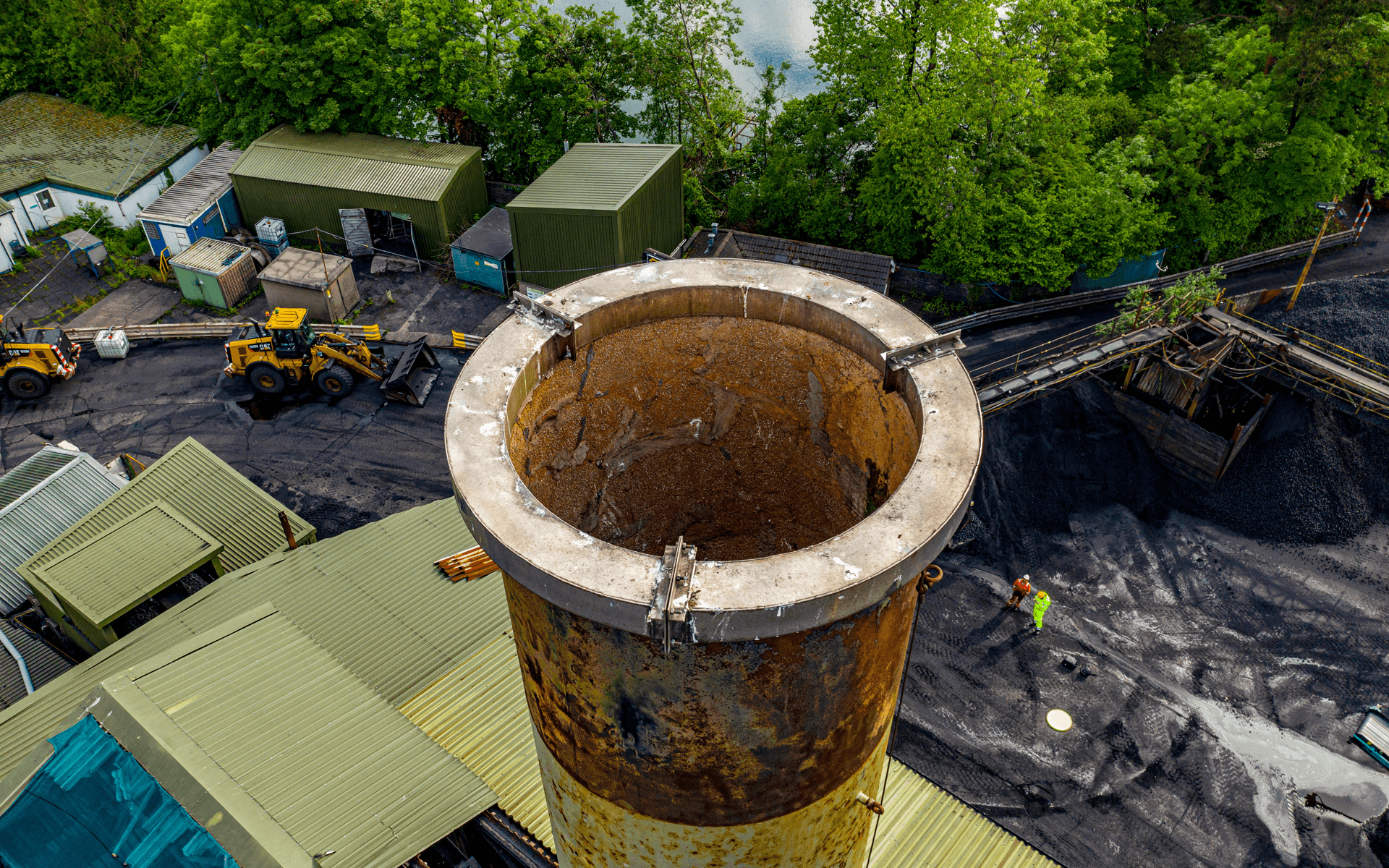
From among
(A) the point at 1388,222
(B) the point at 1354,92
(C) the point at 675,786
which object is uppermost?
(C) the point at 675,786

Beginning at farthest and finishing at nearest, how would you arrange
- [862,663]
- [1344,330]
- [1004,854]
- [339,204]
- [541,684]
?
1. [339,204]
2. [1344,330]
3. [1004,854]
4. [541,684]
5. [862,663]

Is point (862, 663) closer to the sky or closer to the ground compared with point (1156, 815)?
closer to the sky

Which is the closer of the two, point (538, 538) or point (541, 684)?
point (538, 538)

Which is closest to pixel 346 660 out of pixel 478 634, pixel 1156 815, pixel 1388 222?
pixel 478 634

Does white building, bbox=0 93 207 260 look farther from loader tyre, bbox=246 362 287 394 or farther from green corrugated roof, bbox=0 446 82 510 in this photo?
green corrugated roof, bbox=0 446 82 510

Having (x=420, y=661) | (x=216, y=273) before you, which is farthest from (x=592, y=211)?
(x=420, y=661)

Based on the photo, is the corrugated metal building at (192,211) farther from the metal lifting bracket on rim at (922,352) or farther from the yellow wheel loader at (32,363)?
the metal lifting bracket on rim at (922,352)

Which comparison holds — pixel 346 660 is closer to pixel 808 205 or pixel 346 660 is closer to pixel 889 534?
pixel 889 534

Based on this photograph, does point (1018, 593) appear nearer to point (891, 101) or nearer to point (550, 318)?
point (891, 101)
